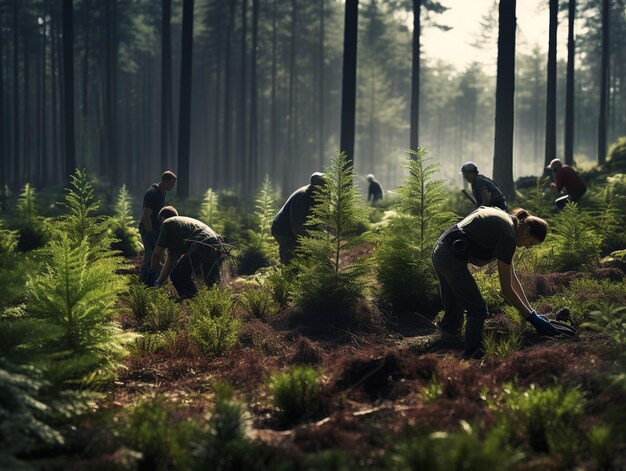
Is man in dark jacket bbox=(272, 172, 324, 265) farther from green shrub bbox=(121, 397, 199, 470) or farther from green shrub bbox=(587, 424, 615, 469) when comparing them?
green shrub bbox=(587, 424, 615, 469)

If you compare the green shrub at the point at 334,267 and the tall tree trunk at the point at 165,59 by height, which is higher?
the tall tree trunk at the point at 165,59

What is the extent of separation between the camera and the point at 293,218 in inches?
446

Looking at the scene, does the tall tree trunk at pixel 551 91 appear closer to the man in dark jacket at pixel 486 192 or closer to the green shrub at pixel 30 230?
the man in dark jacket at pixel 486 192

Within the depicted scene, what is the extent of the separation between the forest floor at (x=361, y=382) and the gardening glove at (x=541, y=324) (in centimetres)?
12

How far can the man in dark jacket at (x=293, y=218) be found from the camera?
11.2 meters

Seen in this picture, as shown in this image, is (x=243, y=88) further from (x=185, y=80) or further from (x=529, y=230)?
(x=529, y=230)

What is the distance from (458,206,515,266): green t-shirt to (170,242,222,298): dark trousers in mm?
4345

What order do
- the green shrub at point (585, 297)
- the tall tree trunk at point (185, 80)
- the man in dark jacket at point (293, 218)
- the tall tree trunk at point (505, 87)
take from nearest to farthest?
the green shrub at point (585, 297) < the man in dark jacket at point (293, 218) < the tall tree trunk at point (505, 87) < the tall tree trunk at point (185, 80)

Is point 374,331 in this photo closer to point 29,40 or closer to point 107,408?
point 107,408

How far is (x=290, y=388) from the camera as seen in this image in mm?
5387

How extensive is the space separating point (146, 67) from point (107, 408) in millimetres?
64854

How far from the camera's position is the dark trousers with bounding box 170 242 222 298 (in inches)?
394

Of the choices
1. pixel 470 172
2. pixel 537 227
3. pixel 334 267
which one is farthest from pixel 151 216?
pixel 537 227

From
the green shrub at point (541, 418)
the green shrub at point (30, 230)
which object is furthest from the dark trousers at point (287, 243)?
the green shrub at point (541, 418)
